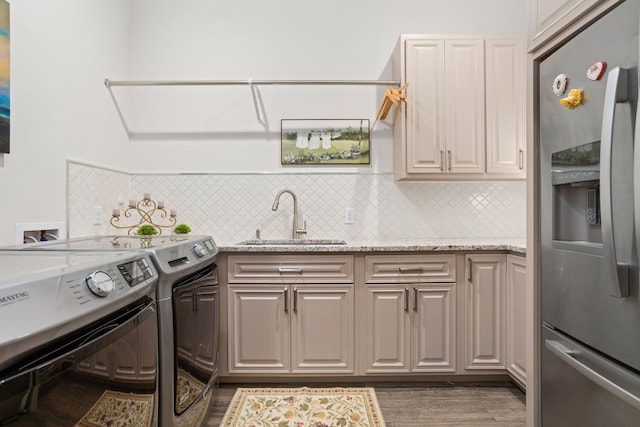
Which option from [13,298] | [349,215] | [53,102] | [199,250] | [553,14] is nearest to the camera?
[13,298]

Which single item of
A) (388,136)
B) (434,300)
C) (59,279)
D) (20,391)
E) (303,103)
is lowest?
(434,300)

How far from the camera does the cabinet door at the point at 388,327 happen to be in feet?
7.63

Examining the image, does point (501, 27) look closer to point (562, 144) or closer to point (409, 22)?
point (409, 22)

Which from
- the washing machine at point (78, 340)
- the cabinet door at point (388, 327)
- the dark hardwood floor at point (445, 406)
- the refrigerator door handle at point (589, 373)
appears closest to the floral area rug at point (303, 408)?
the dark hardwood floor at point (445, 406)

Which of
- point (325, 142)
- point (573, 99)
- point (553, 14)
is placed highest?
point (553, 14)

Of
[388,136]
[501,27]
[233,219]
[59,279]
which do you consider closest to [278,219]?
[233,219]

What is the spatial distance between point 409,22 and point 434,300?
7.09ft

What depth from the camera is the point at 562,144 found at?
1.25 m

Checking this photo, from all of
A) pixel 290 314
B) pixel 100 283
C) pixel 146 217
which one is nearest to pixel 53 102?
pixel 146 217

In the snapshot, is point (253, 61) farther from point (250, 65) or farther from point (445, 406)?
point (445, 406)

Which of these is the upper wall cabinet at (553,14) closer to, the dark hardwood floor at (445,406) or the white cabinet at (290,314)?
the white cabinet at (290,314)

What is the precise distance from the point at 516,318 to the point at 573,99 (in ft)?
4.81

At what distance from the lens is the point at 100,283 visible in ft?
3.34

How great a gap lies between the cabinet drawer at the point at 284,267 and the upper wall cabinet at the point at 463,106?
34.1 inches
